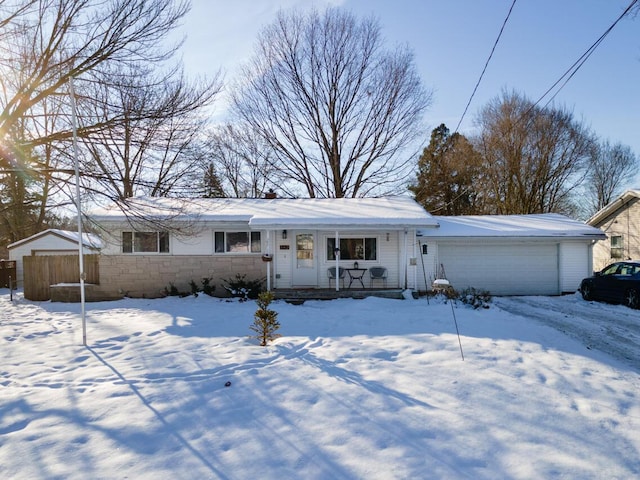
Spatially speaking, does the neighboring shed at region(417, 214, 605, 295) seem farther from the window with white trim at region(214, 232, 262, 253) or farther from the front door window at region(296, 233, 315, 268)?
the window with white trim at region(214, 232, 262, 253)

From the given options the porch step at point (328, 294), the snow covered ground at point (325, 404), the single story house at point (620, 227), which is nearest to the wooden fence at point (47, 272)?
the snow covered ground at point (325, 404)

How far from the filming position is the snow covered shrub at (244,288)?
1234 cm

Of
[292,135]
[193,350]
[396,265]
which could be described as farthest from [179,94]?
[292,135]

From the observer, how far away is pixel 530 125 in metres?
23.1

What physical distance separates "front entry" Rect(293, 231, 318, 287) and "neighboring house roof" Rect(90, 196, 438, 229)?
86cm

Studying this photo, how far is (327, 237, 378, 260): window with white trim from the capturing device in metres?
13.3

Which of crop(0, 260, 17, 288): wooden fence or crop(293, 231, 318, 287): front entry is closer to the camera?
crop(293, 231, 318, 287): front entry

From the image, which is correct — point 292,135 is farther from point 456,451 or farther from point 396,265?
point 456,451

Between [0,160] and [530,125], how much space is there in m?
25.5

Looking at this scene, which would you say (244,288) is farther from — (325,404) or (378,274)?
(325,404)

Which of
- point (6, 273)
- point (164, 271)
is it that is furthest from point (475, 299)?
point (6, 273)

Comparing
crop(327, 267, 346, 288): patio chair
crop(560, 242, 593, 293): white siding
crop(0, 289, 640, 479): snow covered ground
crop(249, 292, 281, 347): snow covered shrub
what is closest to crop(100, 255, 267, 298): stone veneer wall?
crop(327, 267, 346, 288): patio chair

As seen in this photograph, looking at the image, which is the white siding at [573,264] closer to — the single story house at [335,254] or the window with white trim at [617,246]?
the single story house at [335,254]

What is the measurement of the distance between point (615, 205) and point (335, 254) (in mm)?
14377
